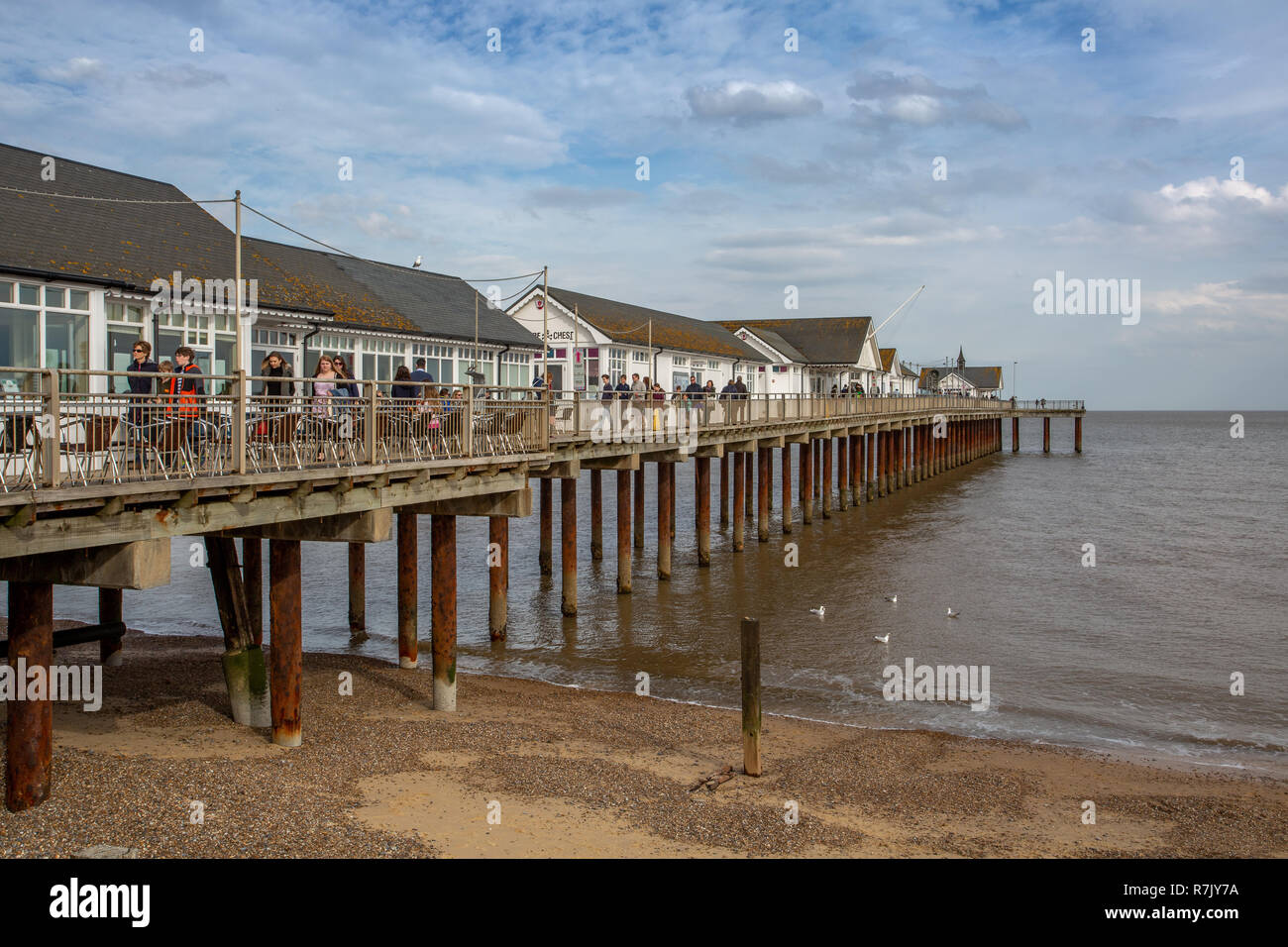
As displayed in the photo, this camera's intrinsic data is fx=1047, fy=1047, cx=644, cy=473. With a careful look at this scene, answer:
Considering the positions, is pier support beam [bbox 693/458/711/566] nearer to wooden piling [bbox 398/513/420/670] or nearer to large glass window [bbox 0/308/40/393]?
wooden piling [bbox 398/513/420/670]

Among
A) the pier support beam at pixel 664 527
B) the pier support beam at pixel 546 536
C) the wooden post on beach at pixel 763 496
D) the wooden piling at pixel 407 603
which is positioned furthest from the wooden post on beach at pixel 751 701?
the wooden post on beach at pixel 763 496

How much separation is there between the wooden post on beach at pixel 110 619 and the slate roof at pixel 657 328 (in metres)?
21.7

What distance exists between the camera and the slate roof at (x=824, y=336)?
6369 centimetres

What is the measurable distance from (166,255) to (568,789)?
37.2 ft

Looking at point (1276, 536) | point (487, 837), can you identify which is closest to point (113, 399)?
point (487, 837)

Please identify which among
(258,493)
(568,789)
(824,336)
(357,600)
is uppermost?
(824,336)

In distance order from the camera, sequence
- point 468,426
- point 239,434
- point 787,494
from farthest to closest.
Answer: point 787,494, point 468,426, point 239,434

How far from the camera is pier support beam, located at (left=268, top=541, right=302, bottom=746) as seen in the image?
36.1ft

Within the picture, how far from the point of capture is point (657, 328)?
45.6 metres

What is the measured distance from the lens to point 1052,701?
1559 centimetres

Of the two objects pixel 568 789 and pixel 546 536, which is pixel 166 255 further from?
pixel 568 789

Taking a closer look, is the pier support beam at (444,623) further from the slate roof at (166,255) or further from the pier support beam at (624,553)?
the pier support beam at (624,553)

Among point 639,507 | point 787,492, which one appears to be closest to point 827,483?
point 787,492
